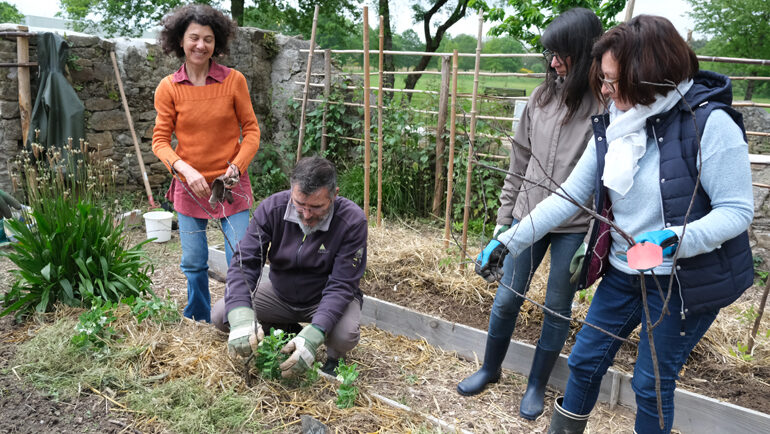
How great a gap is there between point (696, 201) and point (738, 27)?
27.3 m

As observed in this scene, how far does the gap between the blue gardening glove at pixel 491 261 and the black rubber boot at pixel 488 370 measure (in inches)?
30.0

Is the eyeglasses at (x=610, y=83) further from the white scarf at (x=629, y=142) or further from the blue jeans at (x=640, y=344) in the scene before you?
the blue jeans at (x=640, y=344)

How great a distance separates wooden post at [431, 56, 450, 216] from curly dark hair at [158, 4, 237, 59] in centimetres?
253

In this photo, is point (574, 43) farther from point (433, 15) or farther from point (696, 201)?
point (433, 15)

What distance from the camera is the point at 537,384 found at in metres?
2.45

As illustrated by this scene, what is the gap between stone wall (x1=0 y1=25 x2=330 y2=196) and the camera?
502 centimetres

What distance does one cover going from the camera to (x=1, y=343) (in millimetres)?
2496

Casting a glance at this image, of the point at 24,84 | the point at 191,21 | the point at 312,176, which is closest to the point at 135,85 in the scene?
the point at 24,84

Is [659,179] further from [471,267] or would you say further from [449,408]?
[471,267]

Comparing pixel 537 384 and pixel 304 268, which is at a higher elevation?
pixel 304 268

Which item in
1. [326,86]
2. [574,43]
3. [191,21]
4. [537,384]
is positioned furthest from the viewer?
[326,86]

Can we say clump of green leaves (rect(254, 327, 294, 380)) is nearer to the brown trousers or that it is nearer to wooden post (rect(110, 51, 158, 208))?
the brown trousers

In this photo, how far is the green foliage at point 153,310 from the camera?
257 cm

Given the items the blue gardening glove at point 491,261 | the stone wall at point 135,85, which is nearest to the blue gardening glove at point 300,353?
the blue gardening glove at point 491,261
